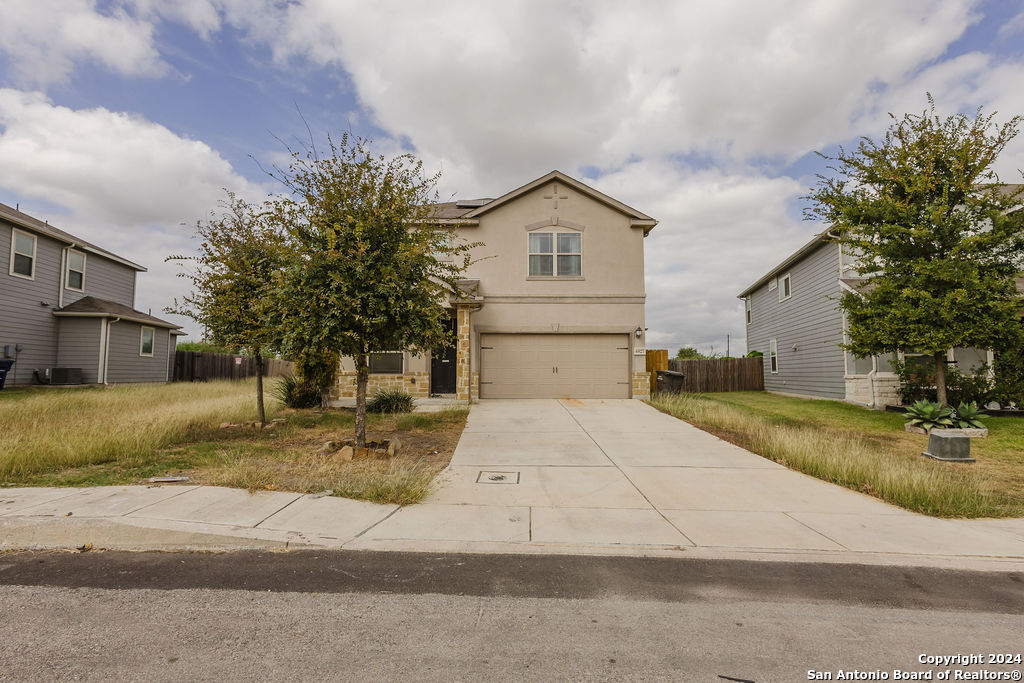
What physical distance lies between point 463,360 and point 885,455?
33.6 feet

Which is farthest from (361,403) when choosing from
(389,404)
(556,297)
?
(556,297)

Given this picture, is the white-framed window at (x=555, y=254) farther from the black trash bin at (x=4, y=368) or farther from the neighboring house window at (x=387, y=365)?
the black trash bin at (x=4, y=368)

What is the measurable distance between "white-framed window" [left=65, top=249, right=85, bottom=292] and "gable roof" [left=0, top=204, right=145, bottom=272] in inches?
14.0

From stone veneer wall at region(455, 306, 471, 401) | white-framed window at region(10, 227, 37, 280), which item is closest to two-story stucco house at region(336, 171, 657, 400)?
stone veneer wall at region(455, 306, 471, 401)

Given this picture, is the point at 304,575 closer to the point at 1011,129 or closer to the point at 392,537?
the point at 392,537

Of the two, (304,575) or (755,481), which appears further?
(755,481)

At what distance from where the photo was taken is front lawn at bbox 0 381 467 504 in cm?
626

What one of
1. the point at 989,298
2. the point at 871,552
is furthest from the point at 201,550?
the point at 989,298

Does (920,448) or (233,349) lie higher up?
(233,349)

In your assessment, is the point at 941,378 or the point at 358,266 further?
the point at 941,378

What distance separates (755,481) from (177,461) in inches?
327

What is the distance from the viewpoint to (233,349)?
10273mm

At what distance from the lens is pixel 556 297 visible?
16.5m

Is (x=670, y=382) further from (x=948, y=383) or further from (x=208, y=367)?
(x=208, y=367)
